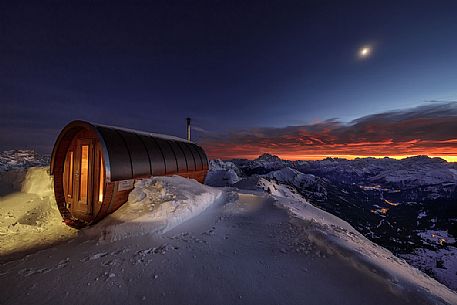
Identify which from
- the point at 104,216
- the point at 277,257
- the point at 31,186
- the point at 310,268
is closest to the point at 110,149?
the point at 104,216

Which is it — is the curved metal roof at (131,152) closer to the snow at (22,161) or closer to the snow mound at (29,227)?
the snow mound at (29,227)

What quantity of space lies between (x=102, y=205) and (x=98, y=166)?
1968 millimetres

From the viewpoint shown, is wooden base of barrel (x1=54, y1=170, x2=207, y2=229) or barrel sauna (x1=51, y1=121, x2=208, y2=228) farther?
barrel sauna (x1=51, y1=121, x2=208, y2=228)

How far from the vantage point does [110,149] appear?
848 cm

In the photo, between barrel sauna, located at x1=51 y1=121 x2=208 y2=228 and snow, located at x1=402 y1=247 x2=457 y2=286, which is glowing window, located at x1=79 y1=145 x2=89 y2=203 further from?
snow, located at x1=402 y1=247 x2=457 y2=286

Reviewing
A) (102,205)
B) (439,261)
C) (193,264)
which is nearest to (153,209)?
(102,205)

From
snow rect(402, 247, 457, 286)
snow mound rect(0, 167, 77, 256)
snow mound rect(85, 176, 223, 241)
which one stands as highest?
snow mound rect(85, 176, 223, 241)

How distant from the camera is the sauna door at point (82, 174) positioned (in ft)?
30.5

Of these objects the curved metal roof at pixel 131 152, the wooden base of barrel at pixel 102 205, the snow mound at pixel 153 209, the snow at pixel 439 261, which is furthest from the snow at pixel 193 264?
the snow at pixel 439 261

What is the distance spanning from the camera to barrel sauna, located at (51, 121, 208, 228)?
838 centimetres

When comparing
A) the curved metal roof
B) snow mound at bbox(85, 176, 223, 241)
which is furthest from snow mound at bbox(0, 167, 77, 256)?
the curved metal roof

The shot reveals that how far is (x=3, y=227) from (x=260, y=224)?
11595 mm

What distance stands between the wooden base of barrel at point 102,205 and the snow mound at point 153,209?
11.8 inches

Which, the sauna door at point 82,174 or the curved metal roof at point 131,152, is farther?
the sauna door at point 82,174
